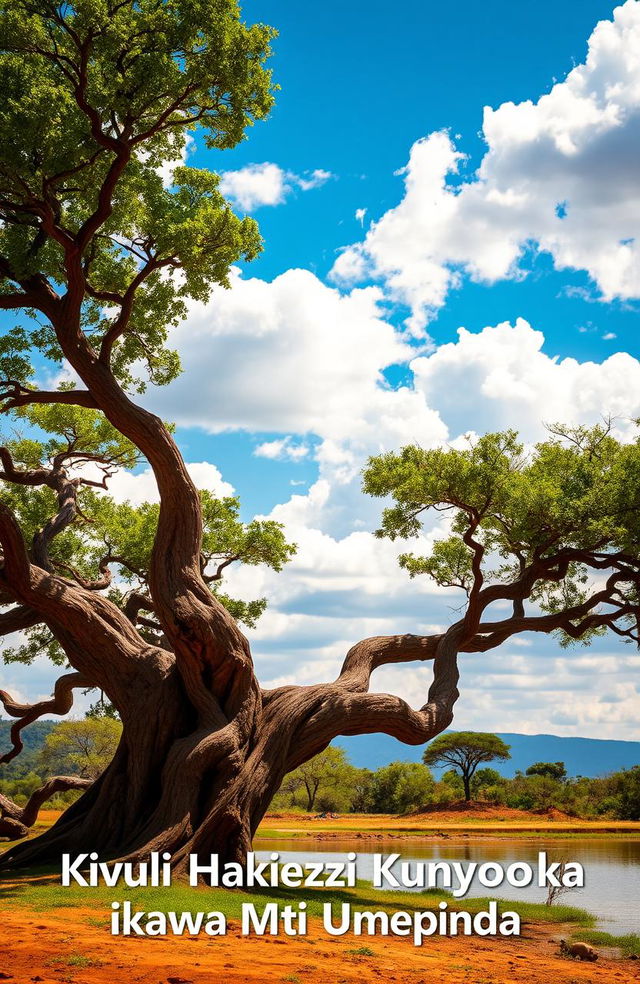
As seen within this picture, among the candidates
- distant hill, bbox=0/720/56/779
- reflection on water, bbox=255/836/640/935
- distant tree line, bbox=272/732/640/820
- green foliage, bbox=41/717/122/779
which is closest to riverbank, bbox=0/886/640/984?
reflection on water, bbox=255/836/640/935

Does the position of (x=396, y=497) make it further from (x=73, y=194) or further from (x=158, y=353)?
(x=73, y=194)

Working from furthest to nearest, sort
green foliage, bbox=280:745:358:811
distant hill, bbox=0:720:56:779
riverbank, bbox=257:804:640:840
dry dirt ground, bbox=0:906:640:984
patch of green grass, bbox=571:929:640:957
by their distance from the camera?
distant hill, bbox=0:720:56:779 → green foliage, bbox=280:745:358:811 → riverbank, bbox=257:804:640:840 → patch of green grass, bbox=571:929:640:957 → dry dirt ground, bbox=0:906:640:984

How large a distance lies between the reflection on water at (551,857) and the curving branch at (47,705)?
20.8ft

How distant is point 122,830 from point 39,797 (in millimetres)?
7180

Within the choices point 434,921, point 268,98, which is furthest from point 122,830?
point 268,98

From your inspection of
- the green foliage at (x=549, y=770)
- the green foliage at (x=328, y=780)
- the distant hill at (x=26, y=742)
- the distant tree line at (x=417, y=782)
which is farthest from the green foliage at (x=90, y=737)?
the distant hill at (x=26, y=742)

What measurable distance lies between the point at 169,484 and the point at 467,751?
41566 mm

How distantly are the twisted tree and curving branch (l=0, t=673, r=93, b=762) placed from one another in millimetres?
1891

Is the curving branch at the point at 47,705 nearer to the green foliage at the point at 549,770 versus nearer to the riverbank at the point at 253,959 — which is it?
the riverbank at the point at 253,959

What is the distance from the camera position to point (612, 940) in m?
10.5

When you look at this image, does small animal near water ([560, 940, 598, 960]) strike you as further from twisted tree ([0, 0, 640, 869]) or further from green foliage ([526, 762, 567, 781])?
green foliage ([526, 762, 567, 781])

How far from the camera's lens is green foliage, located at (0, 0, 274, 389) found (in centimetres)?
1142

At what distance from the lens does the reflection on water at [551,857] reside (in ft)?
45.9

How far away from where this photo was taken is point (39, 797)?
18734 millimetres
